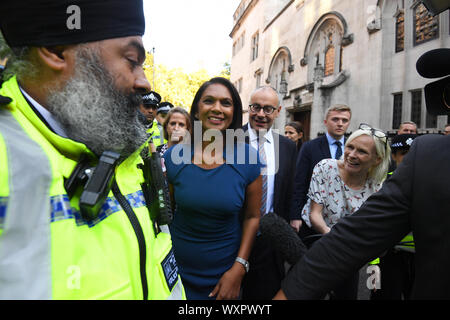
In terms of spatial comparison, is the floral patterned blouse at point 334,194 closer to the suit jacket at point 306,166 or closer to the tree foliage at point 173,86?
the suit jacket at point 306,166

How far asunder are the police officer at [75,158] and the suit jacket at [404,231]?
25.8 inches

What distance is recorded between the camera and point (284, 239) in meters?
1.48

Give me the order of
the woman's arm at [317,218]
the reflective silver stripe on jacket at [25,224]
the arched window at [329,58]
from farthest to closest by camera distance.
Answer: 1. the arched window at [329,58]
2. the woman's arm at [317,218]
3. the reflective silver stripe on jacket at [25,224]

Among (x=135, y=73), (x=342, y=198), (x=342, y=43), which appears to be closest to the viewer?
(x=135, y=73)

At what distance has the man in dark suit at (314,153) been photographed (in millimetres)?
3610

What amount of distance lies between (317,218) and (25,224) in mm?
2610

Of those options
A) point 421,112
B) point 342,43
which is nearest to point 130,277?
point 421,112

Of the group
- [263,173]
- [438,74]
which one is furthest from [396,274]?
[438,74]

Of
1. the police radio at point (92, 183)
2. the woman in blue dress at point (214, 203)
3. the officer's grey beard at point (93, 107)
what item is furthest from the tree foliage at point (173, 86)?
the police radio at point (92, 183)

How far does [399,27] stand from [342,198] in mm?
9835

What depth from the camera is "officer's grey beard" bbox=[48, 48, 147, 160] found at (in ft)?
3.12

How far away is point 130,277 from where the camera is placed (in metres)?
0.89

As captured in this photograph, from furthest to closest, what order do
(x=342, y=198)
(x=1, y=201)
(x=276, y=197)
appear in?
1. (x=276, y=197)
2. (x=342, y=198)
3. (x=1, y=201)
